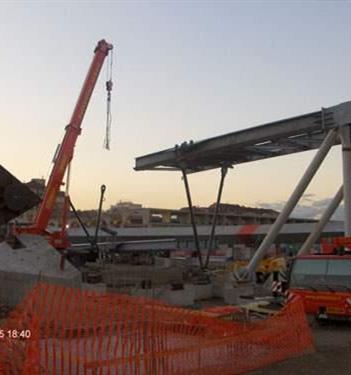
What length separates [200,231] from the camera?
7719 centimetres

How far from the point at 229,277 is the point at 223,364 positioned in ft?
58.3

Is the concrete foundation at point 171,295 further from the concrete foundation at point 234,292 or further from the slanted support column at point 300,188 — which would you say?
the slanted support column at point 300,188

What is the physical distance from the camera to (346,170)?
2362 centimetres

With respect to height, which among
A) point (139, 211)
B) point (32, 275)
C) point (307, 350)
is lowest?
point (307, 350)

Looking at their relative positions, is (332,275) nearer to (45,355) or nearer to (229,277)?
(45,355)

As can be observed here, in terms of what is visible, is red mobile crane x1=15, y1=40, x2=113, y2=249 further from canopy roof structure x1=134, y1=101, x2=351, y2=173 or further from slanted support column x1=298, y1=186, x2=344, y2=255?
slanted support column x1=298, y1=186, x2=344, y2=255

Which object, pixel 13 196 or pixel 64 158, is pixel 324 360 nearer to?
pixel 13 196

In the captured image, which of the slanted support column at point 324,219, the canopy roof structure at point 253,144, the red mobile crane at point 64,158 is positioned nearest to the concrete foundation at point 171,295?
the red mobile crane at point 64,158

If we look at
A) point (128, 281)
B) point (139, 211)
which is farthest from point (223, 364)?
point (139, 211)

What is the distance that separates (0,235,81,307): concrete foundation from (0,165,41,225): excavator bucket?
42.5ft

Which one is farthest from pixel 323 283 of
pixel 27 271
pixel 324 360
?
pixel 27 271

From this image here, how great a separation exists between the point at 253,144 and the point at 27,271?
42.4ft

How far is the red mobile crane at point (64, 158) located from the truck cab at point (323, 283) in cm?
1125

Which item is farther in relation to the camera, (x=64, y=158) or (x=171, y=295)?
(x=64, y=158)
